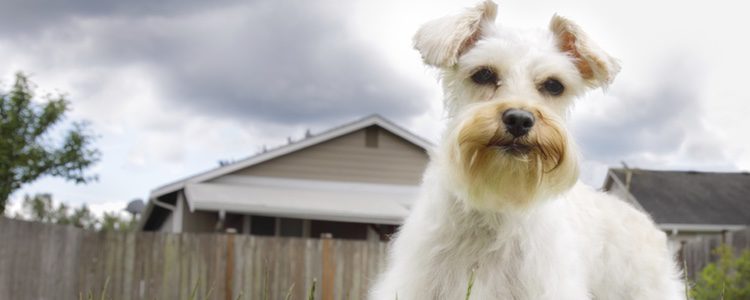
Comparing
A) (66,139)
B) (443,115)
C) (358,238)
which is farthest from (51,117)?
(443,115)

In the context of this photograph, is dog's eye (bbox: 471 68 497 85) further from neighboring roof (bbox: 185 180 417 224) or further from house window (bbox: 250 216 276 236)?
house window (bbox: 250 216 276 236)

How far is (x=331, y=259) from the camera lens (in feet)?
47.0

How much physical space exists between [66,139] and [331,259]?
39.1 ft

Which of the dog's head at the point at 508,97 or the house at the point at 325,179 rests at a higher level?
the house at the point at 325,179

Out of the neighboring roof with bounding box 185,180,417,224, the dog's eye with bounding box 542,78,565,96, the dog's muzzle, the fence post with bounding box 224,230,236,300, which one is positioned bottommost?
the fence post with bounding box 224,230,236,300

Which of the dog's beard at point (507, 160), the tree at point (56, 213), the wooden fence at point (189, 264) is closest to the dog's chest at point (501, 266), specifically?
the dog's beard at point (507, 160)

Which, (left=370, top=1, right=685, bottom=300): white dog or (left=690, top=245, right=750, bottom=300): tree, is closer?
(left=370, top=1, right=685, bottom=300): white dog

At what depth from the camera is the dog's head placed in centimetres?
306

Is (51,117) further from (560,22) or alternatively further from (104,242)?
(560,22)

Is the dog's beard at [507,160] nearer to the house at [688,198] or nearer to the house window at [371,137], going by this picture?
the house window at [371,137]

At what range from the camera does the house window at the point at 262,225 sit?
74.6 ft

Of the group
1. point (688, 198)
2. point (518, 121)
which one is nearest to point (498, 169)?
point (518, 121)

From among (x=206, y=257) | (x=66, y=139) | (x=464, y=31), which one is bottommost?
(x=206, y=257)

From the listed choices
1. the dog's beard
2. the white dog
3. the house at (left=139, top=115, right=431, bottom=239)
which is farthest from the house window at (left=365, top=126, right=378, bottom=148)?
the dog's beard
